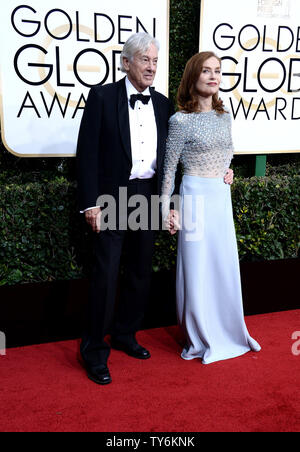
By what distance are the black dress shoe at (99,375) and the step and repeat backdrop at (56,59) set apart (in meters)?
1.75

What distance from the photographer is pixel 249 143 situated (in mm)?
4520

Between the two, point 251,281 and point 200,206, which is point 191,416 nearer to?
point 200,206

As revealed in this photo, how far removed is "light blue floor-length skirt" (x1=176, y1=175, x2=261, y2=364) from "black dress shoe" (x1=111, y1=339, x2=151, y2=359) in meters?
0.29

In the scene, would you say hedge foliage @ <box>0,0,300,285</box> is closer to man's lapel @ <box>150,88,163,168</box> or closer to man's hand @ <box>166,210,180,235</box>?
man's hand @ <box>166,210,180,235</box>

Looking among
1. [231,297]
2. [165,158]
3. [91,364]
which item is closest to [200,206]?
[165,158]

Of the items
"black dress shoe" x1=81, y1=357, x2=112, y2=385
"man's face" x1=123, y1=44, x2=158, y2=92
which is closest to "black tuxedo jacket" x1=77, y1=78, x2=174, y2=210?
"man's face" x1=123, y1=44, x2=158, y2=92

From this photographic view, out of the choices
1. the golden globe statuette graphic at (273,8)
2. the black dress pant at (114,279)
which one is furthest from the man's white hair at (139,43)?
the golden globe statuette graphic at (273,8)

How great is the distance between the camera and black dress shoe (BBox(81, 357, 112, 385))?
299 cm

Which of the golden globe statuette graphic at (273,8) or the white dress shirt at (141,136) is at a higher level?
the golden globe statuette graphic at (273,8)

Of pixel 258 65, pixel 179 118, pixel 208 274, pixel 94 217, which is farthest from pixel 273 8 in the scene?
pixel 94 217

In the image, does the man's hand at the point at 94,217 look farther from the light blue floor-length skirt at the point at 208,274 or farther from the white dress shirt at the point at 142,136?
the light blue floor-length skirt at the point at 208,274

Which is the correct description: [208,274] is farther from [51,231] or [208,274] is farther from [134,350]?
[51,231]

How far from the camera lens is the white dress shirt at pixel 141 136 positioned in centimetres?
301

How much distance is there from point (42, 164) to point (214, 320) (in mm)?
2189
